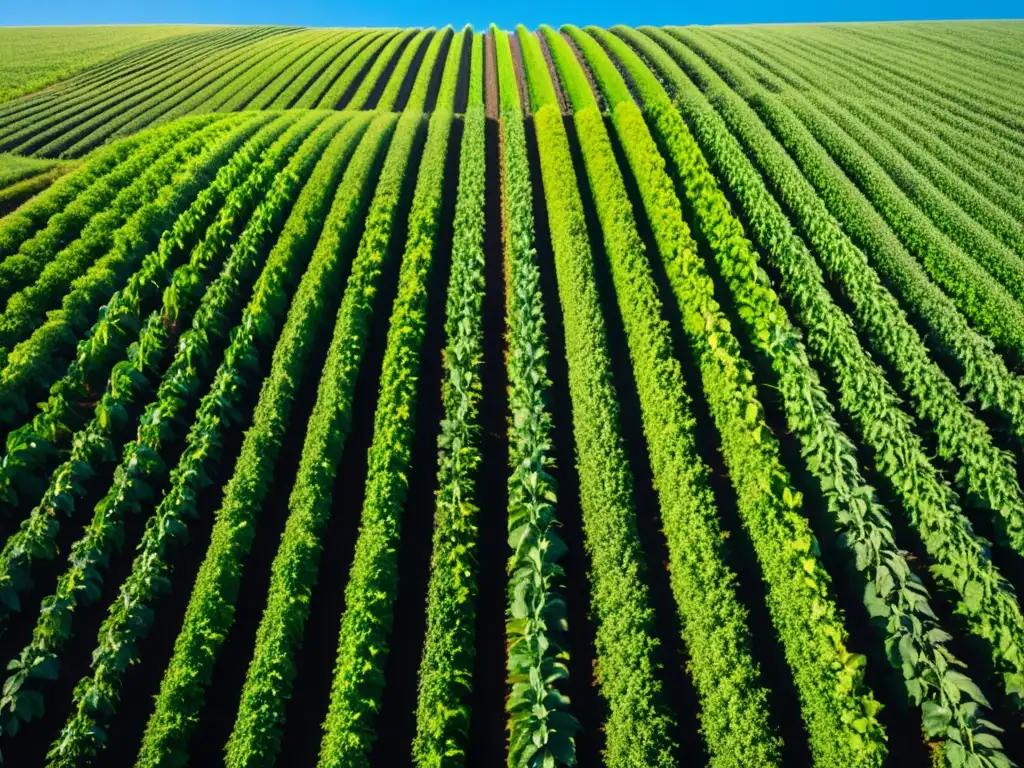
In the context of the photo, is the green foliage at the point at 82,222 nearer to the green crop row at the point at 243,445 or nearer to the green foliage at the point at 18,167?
the green foliage at the point at 18,167

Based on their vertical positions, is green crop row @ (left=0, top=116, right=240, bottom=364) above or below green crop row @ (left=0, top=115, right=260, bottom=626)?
above

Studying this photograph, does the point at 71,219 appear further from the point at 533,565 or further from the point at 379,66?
the point at 379,66

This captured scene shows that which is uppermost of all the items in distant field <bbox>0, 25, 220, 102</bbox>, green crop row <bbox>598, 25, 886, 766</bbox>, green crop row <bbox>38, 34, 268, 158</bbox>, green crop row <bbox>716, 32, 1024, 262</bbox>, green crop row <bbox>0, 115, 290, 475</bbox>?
distant field <bbox>0, 25, 220, 102</bbox>

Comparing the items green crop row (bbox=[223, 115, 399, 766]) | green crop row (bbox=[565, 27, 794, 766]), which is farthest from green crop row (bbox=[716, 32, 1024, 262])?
green crop row (bbox=[223, 115, 399, 766])

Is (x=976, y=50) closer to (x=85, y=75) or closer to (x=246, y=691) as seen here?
(x=246, y=691)

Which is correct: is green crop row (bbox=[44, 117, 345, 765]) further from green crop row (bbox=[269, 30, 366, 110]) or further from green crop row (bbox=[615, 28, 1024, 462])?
green crop row (bbox=[269, 30, 366, 110])

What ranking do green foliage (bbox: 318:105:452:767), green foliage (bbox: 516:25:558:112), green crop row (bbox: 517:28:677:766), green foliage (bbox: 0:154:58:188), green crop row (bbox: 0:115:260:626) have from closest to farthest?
green crop row (bbox: 517:28:677:766)
green foliage (bbox: 318:105:452:767)
green crop row (bbox: 0:115:260:626)
green foliage (bbox: 0:154:58:188)
green foliage (bbox: 516:25:558:112)
